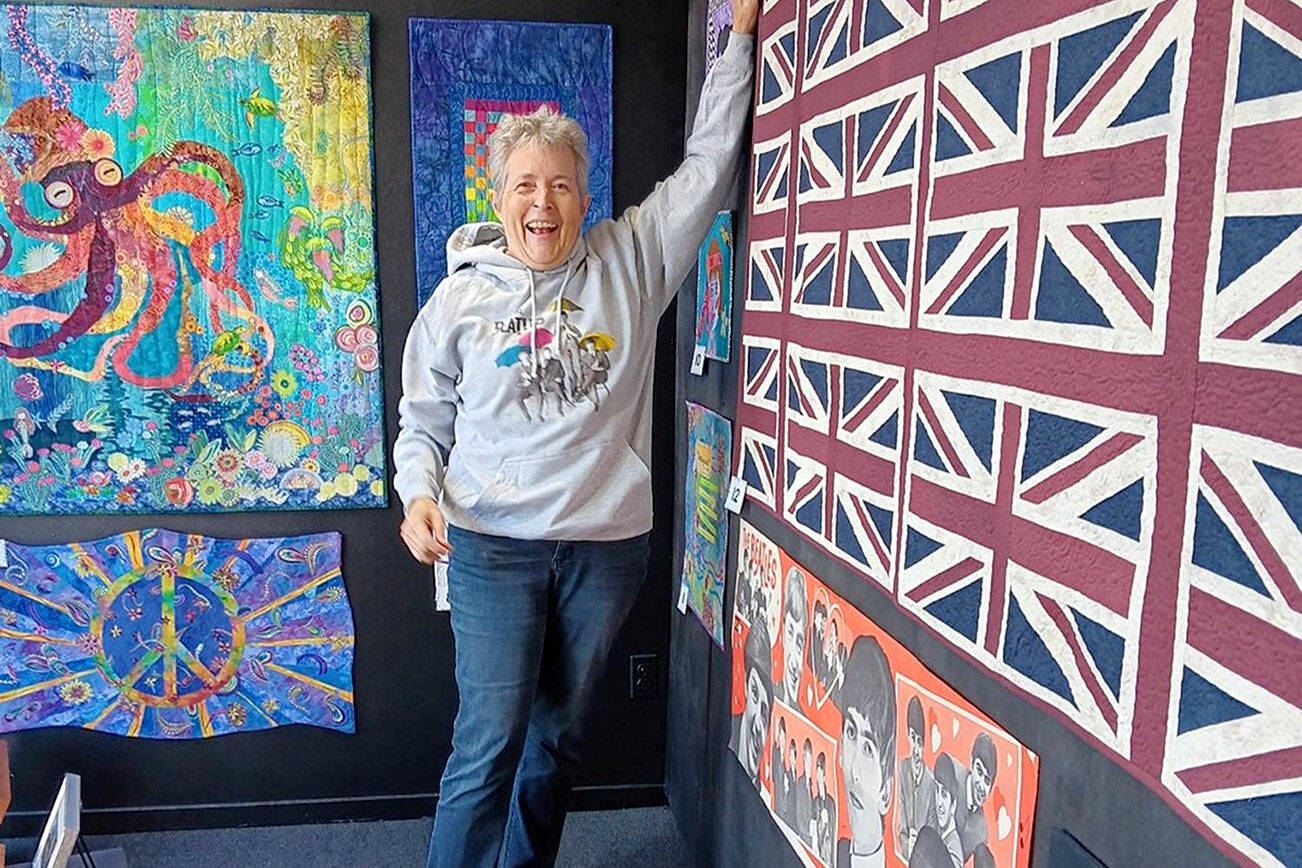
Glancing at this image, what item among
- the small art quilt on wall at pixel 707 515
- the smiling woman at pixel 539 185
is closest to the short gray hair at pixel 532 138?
the smiling woman at pixel 539 185

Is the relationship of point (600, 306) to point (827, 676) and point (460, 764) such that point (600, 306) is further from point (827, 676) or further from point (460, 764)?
point (460, 764)

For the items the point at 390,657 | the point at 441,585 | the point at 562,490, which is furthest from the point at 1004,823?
the point at 390,657

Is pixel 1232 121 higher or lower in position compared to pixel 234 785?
higher

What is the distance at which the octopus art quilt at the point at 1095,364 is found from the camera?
1.93ft

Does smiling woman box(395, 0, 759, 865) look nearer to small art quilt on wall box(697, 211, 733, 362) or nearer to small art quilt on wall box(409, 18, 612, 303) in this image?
small art quilt on wall box(697, 211, 733, 362)

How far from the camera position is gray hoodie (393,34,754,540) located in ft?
5.54

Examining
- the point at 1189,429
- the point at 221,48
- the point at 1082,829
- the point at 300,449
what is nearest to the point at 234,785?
the point at 300,449

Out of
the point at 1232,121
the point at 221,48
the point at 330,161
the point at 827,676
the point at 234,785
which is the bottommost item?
the point at 234,785

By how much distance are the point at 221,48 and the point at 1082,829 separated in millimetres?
2147

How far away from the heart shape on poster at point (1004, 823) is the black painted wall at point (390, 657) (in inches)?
59.5

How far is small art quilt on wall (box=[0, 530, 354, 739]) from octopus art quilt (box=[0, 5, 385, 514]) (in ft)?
0.39

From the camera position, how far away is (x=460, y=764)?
6.07ft

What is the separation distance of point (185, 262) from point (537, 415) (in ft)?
3.28

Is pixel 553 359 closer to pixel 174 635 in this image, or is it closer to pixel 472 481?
pixel 472 481
